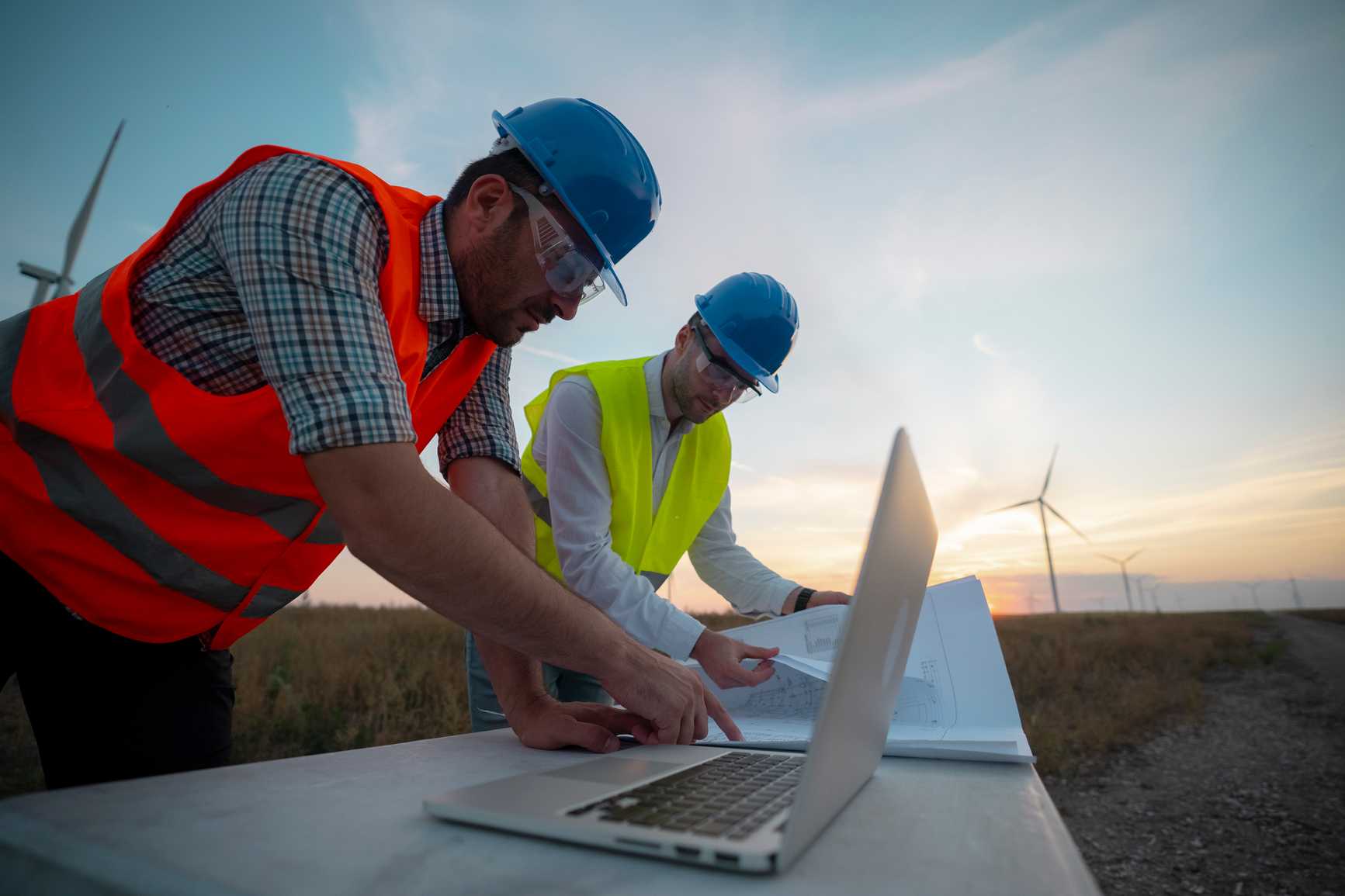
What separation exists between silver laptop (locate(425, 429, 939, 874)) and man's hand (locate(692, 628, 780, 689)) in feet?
2.86

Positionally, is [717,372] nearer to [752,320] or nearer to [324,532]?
[752,320]

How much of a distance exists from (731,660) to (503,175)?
4.62ft

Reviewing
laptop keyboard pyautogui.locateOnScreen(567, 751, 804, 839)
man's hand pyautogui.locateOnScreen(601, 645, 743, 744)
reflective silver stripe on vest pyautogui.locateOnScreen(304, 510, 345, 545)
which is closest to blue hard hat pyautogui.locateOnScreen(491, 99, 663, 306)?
reflective silver stripe on vest pyautogui.locateOnScreen(304, 510, 345, 545)

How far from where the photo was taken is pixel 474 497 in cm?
187

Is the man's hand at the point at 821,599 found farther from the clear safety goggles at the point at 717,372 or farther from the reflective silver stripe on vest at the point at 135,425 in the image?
the reflective silver stripe on vest at the point at 135,425

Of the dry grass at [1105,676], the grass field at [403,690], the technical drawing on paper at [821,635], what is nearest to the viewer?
the technical drawing on paper at [821,635]

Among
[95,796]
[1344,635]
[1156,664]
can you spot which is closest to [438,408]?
[95,796]

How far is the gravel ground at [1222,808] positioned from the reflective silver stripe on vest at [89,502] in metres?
4.55

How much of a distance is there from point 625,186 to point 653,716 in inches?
47.5

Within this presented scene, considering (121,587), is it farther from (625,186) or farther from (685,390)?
(685,390)

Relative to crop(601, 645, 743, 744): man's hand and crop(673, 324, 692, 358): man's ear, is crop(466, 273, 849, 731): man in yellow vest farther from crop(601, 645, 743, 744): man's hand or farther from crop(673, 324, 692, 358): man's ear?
crop(601, 645, 743, 744): man's hand

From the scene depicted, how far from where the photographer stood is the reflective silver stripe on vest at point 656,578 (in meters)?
3.01

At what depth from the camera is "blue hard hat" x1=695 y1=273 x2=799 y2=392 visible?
9.96ft

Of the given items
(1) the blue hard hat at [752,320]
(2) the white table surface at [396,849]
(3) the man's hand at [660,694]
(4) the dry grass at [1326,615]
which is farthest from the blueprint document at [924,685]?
(4) the dry grass at [1326,615]
